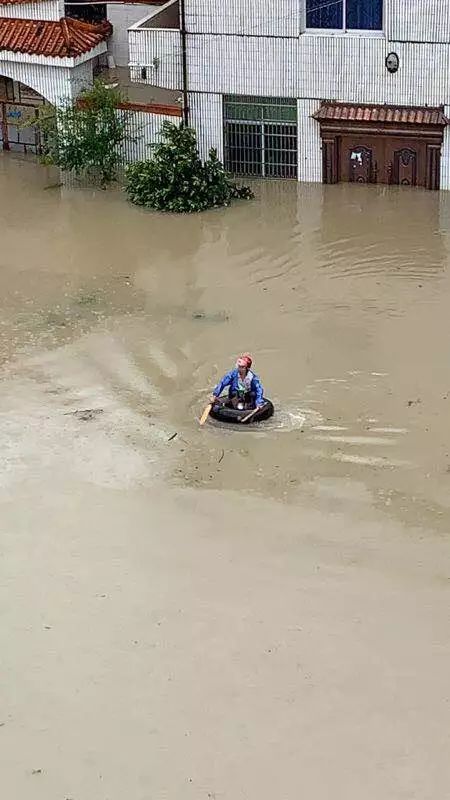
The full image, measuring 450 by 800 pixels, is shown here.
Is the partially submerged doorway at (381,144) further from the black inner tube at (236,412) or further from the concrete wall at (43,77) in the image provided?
the black inner tube at (236,412)

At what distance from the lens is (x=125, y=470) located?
15.4 meters

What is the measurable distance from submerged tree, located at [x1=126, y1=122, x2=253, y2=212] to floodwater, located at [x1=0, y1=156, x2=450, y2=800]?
60.4 inches

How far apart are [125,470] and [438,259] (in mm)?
8780

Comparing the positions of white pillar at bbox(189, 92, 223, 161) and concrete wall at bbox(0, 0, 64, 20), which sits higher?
concrete wall at bbox(0, 0, 64, 20)

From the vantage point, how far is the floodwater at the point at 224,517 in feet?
35.7

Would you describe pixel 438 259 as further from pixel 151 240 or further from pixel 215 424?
pixel 215 424

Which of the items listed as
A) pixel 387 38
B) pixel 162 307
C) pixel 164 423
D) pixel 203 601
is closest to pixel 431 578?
pixel 203 601

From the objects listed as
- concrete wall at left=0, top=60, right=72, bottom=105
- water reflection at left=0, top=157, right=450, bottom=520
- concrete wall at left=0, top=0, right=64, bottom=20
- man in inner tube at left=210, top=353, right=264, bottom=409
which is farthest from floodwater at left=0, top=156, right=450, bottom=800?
concrete wall at left=0, top=0, right=64, bottom=20

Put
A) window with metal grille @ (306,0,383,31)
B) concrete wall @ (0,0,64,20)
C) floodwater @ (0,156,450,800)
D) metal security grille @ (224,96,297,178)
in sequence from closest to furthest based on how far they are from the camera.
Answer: floodwater @ (0,156,450,800) < window with metal grille @ (306,0,383,31) < metal security grille @ (224,96,297,178) < concrete wall @ (0,0,64,20)

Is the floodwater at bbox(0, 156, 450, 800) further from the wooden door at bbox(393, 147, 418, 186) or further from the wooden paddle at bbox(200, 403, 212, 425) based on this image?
the wooden door at bbox(393, 147, 418, 186)

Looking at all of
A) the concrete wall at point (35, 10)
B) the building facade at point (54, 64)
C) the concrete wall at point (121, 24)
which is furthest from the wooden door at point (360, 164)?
the concrete wall at point (35, 10)

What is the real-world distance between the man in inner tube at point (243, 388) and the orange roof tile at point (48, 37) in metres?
12.9

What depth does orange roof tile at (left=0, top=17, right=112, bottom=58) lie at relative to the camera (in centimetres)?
2662

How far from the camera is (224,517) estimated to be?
14.3 meters
